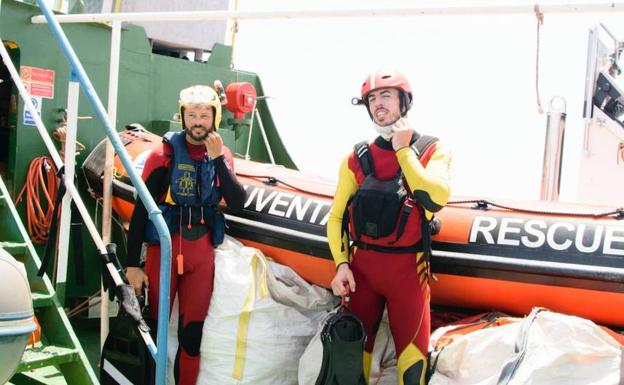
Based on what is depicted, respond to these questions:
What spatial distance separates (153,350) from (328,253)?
3.21ft

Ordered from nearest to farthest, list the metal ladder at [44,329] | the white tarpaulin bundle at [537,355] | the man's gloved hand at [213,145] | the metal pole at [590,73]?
the white tarpaulin bundle at [537,355], the metal ladder at [44,329], the man's gloved hand at [213,145], the metal pole at [590,73]

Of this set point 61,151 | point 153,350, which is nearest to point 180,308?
point 153,350

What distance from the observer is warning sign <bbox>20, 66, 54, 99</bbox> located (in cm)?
405

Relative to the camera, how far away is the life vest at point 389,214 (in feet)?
8.46

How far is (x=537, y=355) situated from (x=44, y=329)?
2.06m

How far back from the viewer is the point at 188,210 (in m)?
2.99

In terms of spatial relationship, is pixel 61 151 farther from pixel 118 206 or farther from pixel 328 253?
pixel 328 253

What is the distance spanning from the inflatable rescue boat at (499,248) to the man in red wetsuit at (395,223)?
11.7 inches

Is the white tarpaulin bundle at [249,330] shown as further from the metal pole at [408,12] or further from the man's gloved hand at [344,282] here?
the metal pole at [408,12]

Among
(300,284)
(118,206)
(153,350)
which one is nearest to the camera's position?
(153,350)

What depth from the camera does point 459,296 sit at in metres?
2.93

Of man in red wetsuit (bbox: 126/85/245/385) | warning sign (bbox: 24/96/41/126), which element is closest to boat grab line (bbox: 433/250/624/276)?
man in red wetsuit (bbox: 126/85/245/385)

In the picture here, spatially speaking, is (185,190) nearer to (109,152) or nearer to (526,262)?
(109,152)

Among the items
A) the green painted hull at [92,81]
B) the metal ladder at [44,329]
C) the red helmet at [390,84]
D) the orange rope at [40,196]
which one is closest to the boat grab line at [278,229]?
the red helmet at [390,84]
